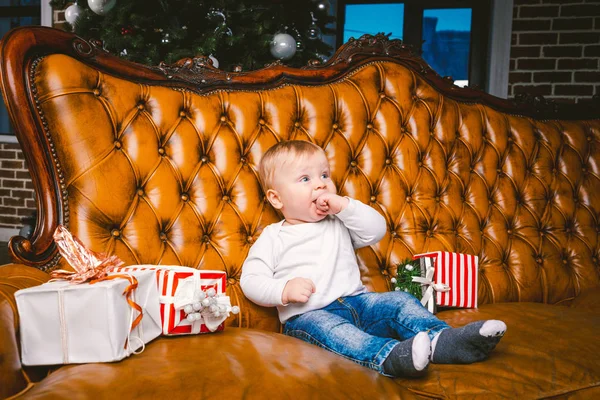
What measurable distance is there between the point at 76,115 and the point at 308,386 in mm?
1011

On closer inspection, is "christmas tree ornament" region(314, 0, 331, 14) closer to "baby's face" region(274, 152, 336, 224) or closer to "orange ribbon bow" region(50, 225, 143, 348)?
"baby's face" region(274, 152, 336, 224)

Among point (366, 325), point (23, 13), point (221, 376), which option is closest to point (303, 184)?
point (366, 325)

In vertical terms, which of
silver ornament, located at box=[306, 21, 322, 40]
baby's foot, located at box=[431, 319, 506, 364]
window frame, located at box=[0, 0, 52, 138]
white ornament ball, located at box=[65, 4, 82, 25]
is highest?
window frame, located at box=[0, 0, 52, 138]

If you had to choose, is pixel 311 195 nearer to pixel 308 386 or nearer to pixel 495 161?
pixel 308 386

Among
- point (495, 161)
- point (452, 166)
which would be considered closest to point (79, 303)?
point (452, 166)

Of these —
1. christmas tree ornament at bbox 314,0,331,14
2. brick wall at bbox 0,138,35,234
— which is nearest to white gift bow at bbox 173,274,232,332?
christmas tree ornament at bbox 314,0,331,14

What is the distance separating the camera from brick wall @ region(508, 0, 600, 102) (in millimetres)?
4023

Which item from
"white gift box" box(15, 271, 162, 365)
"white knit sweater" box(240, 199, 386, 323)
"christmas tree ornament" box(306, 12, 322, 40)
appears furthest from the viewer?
"christmas tree ornament" box(306, 12, 322, 40)

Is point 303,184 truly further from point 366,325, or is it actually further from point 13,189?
point 13,189

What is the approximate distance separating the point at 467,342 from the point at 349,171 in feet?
2.63

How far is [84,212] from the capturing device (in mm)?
1394

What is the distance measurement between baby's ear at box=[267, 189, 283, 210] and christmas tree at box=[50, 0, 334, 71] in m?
1.54

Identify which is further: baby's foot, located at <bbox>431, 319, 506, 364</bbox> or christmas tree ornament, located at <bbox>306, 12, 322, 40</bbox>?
christmas tree ornament, located at <bbox>306, 12, 322, 40</bbox>

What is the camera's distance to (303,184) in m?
→ 1.54
